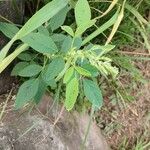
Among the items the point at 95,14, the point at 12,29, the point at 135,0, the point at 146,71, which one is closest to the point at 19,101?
the point at 12,29

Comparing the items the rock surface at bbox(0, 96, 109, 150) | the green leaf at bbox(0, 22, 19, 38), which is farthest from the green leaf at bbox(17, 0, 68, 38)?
the rock surface at bbox(0, 96, 109, 150)

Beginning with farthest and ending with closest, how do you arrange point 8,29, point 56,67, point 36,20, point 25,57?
point 25,57 < point 8,29 < point 56,67 < point 36,20

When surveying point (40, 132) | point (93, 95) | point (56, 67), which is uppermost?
point (56, 67)

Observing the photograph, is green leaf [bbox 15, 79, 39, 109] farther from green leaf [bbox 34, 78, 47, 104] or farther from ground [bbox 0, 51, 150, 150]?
ground [bbox 0, 51, 150, 150]

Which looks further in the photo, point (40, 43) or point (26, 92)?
point (26, 92)

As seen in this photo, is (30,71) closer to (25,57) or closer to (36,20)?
(25,57)

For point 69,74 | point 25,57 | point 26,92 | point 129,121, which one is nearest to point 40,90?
point 26,92

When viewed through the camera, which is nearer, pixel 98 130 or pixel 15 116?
pixel 15 116

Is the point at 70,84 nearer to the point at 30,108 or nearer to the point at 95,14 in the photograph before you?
the point at 30,108
